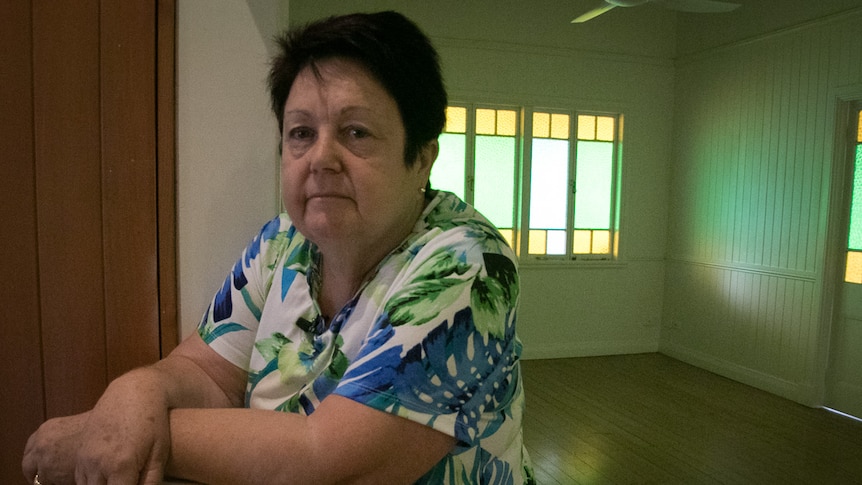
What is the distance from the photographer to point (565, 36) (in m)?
5.27

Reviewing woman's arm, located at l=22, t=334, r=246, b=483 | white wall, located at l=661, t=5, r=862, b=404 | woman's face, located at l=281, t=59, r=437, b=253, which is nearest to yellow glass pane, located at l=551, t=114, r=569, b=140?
white wall, located at l=661, t=5, r=862, b=404

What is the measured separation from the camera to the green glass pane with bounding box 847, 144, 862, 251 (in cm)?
404

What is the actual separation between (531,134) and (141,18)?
4436 millimetres

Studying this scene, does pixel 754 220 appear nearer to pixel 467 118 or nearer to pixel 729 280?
pixel 729 280

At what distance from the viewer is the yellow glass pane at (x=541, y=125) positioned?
5297mm

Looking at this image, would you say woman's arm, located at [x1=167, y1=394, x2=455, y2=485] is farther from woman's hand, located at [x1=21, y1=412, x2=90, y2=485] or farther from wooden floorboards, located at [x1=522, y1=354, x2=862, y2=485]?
wooden floorboards, located at [x1=522, y1=354, x2=862, y2=485]

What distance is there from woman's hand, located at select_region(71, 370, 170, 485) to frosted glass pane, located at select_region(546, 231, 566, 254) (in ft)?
16.3

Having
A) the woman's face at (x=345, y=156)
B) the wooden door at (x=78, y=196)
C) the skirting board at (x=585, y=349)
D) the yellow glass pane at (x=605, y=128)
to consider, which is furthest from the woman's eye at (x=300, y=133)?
the yellow glass pane at (x=605, y=128)

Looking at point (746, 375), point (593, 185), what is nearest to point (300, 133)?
point (593, 185)

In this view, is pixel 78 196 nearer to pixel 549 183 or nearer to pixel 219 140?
pixel 219 140

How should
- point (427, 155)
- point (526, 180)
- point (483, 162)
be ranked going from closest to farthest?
point (427, 155)
point (483, 162)
point (526, 180)

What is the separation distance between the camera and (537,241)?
5441 mm

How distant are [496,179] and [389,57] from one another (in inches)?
178

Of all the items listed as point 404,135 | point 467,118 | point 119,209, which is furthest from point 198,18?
point 467,118
